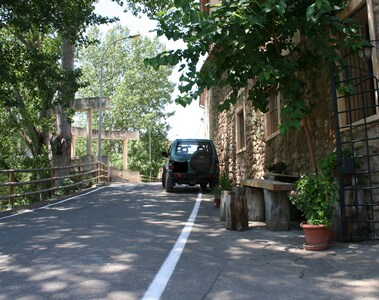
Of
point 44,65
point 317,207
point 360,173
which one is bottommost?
point 317,207

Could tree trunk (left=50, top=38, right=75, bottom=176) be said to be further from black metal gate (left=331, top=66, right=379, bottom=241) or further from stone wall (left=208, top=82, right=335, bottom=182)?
black metal gate (left=331, top=66, right=379, bottom=241)

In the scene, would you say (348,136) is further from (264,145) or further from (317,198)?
(264,145)

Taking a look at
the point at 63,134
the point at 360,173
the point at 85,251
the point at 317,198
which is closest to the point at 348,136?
the point at 360,173

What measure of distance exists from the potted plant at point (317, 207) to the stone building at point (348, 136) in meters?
0.43

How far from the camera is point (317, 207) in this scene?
5.71 m

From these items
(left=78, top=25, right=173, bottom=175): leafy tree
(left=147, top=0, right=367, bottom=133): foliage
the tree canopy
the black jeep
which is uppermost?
(left=78, top=25, right=173, bottom=175): leafy tree

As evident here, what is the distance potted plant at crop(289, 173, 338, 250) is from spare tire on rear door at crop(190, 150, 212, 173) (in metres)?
8.31

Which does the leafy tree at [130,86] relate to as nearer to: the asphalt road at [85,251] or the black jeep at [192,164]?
the black jeep at [192,164]

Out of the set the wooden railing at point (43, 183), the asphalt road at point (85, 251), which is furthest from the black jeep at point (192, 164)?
the asphalt road at point (85, 251)

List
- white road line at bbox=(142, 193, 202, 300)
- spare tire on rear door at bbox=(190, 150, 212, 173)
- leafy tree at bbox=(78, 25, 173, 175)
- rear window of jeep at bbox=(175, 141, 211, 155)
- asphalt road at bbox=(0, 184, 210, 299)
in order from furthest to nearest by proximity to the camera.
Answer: leafy tree at bbox=(78, 25, 173, 175) → rear window of jeep at bbox=(175, 141, 211, 155) → spare tire on rear door at bbox=(190, 150, 212, 173) → asphalt road at bbox=(0, 184, 210, 299) → white road line at bbox=(142, 193, 202, 300)

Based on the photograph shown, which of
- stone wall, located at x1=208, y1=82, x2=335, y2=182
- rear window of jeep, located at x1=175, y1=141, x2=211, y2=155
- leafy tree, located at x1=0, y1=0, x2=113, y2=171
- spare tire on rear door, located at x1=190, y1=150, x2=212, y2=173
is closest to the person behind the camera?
stone wall, located at x1=208, y1=82, x2=335, y2=182

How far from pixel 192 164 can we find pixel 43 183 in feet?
20.6

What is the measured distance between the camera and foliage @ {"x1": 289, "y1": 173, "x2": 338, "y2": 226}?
18.7 ft

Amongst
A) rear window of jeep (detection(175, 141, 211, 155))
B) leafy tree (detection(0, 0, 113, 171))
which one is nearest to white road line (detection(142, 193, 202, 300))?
rear window of jeep (detection(175, 141, 211, 155))
